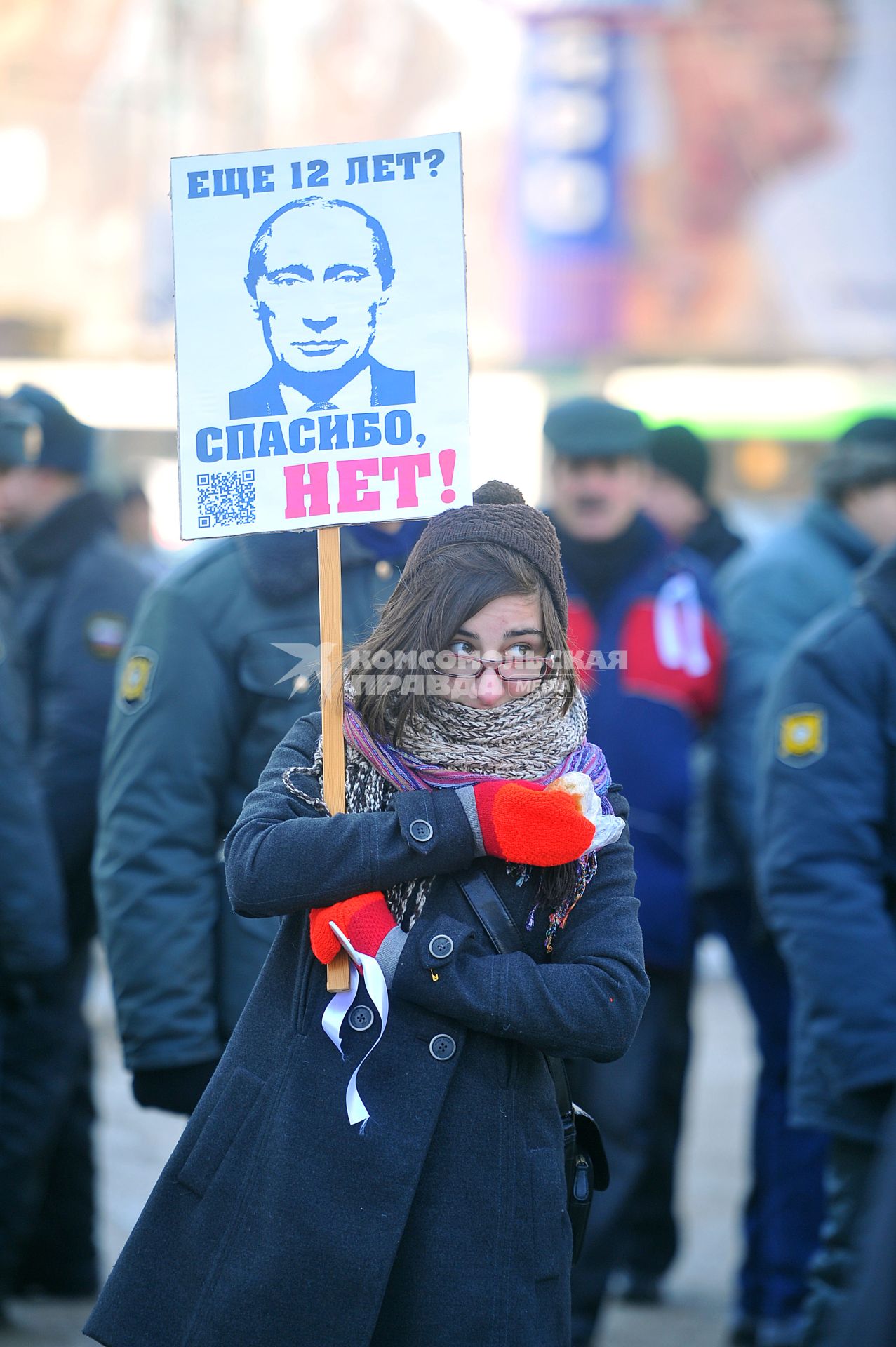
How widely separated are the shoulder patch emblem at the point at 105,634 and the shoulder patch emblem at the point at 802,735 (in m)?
1.78

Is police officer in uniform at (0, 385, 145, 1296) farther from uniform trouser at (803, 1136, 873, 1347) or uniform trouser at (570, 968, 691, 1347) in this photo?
uniform trouser at (803, 1136, 873, 1347)

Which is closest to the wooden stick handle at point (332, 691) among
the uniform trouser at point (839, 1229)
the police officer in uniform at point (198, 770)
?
the police officer in uniform at point (198, 770)

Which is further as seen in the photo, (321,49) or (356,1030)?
(321,49)

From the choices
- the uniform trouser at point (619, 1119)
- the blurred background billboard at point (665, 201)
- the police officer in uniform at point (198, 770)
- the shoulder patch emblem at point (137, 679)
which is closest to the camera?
the police officer in uniform at point (198, 770)

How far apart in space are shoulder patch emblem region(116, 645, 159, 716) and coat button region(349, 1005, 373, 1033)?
1.05 m

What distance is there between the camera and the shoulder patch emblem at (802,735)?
10.9 ft

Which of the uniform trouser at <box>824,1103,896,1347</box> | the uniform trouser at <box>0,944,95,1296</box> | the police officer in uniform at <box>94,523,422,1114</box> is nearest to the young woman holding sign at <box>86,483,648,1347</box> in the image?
the uniform trouser at <box>824,1103,896,1347</box>

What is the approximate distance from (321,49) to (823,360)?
17.5ft

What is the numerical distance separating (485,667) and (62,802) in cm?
238

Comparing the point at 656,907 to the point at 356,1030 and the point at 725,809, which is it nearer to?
the point at 725,809

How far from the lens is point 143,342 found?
49.3 ft

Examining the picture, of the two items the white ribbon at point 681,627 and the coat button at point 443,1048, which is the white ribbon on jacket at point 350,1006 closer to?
the coat button at point 443,1048

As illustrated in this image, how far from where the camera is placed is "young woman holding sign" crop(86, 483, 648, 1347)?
194 centimetres

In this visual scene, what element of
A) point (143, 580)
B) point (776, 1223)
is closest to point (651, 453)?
point (143, 580)
